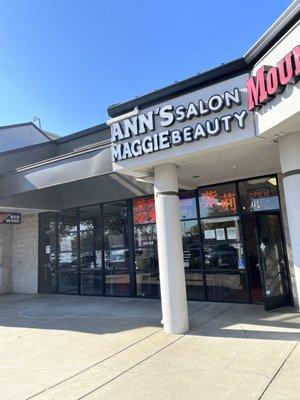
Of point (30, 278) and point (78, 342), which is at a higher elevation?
point (30, 278)

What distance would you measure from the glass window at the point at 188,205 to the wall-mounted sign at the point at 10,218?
672cm

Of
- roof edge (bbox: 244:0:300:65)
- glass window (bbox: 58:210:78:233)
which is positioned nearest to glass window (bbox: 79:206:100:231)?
glass window (bbox: 58:210:78:233)

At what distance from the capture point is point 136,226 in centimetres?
1166

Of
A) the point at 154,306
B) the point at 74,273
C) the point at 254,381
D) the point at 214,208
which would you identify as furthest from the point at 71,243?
the point at 254,381

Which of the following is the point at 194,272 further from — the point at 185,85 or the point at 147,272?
the point at 185,85

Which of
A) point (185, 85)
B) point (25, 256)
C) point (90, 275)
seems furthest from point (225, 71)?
point (25, 256)

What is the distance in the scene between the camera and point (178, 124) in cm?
702

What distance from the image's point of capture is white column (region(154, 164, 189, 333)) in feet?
23.4

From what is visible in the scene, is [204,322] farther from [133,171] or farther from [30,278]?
[30,278]

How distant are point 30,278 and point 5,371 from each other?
30.6ft

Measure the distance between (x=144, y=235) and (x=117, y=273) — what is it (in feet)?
5.50

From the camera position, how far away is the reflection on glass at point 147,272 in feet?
36.6

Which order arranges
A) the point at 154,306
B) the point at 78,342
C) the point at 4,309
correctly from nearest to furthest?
the point at 78,342 → the point at 154,306 → the point at 4,309

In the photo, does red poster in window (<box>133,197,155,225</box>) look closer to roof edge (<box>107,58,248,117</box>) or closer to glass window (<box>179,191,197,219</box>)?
glass window (<box>179,191,197,219</box>)
